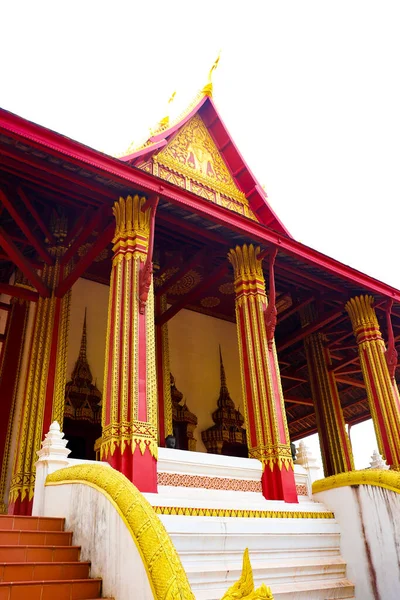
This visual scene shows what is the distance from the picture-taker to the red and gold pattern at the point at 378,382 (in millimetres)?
7707

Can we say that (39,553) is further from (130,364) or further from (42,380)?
(42,380)

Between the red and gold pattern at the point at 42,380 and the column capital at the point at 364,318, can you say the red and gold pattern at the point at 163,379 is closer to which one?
the red and gold pattern at the point at 42,380

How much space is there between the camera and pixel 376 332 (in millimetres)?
8438

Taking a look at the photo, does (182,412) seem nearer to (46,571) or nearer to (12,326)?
(12,326)

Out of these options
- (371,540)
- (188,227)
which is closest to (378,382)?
(371,540)

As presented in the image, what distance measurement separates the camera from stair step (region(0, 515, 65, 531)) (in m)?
3.64

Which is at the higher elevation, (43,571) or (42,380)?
(42,380)

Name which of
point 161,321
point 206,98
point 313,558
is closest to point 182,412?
point 161,321

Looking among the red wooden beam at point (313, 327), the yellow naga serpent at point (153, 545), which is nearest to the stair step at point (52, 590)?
the yellow naga serpent at point (153, 545)

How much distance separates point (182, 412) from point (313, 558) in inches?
168

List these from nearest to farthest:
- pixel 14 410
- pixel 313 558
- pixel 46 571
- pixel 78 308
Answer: pixel 46 571 < pixel 313 558 < pixel 14 410 < pixel 78 308

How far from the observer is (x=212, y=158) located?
27.9ft

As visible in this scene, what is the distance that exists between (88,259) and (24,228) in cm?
94

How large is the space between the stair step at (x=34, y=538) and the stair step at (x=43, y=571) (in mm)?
358
